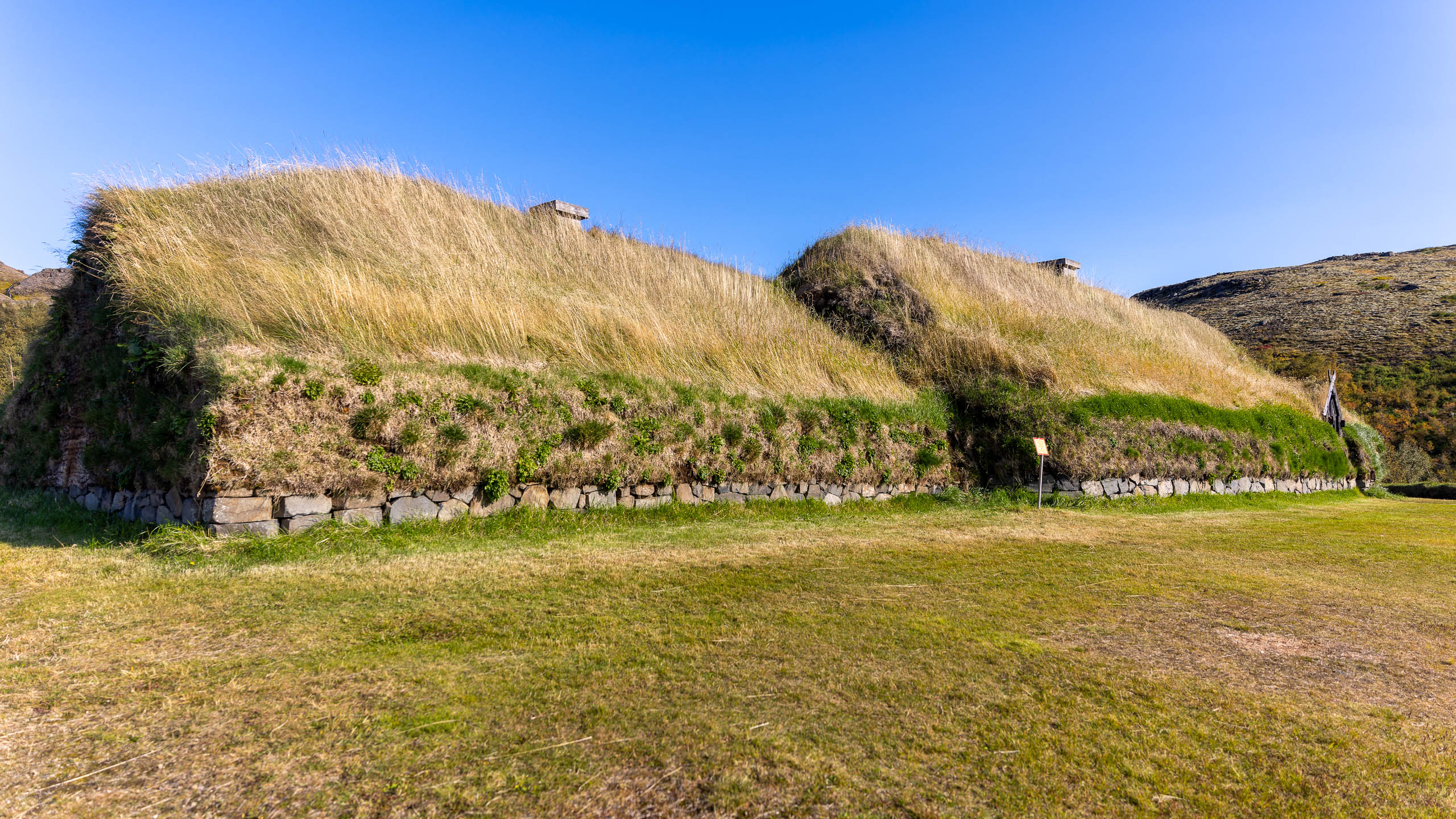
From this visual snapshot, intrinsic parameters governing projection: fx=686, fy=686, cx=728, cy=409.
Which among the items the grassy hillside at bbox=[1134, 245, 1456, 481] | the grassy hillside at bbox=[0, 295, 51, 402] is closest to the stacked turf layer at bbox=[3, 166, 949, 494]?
the grassy hillside at bbox=[0, 295, 51, 402]

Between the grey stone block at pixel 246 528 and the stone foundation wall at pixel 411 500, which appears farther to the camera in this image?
the stone foundation wall at pixel 411 500

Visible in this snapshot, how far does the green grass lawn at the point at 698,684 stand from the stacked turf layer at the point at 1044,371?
21.3ft

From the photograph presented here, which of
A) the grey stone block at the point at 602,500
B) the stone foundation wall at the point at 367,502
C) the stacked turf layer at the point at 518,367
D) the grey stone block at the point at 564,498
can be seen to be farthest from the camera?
the grey stone block at the point at 602,500

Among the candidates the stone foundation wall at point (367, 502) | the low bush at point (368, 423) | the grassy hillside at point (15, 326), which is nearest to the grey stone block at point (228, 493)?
the stone foundation wall at point (367, 502)

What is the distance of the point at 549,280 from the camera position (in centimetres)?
1268

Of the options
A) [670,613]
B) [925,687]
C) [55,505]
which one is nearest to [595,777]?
[925,687]

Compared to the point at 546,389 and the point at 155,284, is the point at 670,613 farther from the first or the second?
the point at 155,284

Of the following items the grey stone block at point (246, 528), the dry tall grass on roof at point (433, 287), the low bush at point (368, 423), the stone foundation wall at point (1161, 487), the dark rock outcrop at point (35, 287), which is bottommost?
the stone foundation wall at point (1161, 487)

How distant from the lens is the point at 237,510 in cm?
674

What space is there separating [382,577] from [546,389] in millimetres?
3780

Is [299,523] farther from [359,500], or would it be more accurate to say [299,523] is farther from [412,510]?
[412,510]

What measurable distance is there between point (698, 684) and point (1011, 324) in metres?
15.8

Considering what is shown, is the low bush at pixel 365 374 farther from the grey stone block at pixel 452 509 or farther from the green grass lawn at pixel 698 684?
the green grass lawn at pixel 698 684

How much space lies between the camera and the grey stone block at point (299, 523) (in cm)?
701
